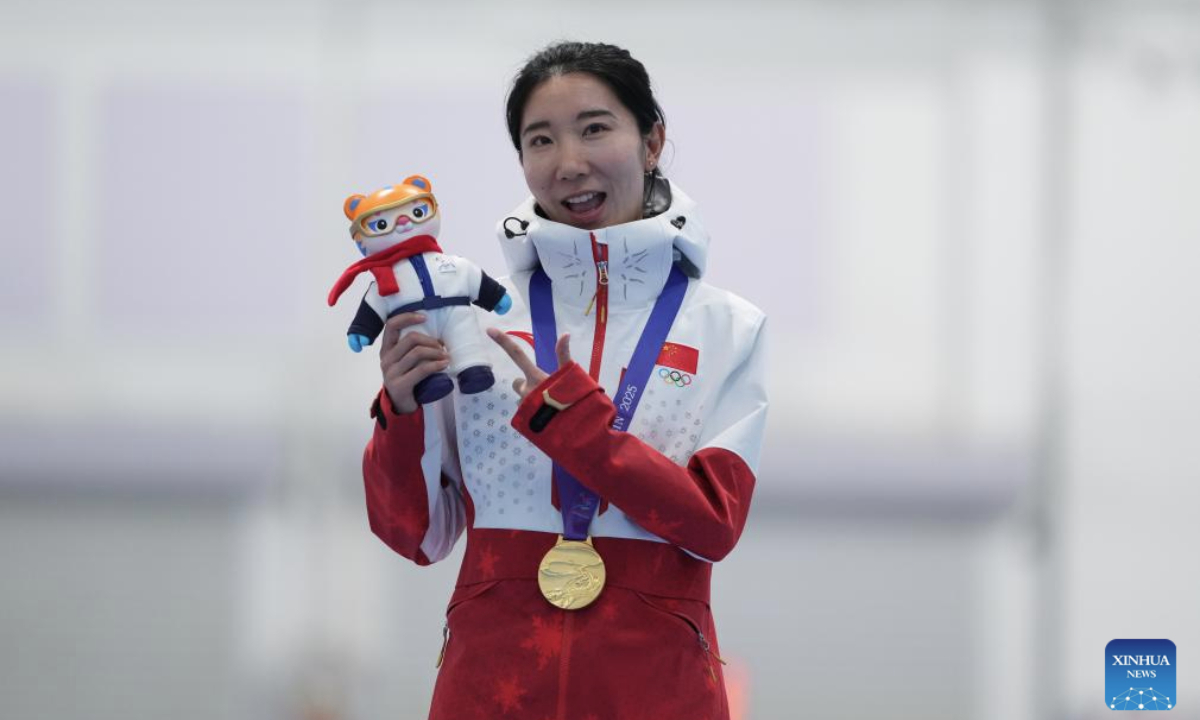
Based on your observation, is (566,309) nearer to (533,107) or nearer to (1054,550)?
(533,107)

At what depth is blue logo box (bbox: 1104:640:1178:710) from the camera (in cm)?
323

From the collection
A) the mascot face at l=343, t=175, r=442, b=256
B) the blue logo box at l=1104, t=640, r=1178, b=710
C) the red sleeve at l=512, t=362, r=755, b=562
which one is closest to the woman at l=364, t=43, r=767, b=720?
the red sleeve at l=512, t=362, r=755, b=562

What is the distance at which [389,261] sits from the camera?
1.52 metres

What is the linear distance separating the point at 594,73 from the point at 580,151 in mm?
108

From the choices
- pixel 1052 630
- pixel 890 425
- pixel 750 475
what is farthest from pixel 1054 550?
pixel 750 475

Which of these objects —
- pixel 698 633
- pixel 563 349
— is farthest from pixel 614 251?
pixel 698 633

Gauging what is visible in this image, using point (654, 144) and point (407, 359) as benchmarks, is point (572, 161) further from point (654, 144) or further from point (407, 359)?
point (407, 359)

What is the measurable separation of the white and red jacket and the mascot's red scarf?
0.12 metres

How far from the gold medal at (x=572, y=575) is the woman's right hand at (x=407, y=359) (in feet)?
0.74

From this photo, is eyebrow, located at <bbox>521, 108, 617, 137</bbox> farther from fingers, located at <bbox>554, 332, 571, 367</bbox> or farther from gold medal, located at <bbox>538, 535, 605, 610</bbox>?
gold medal, located at <bbox>538, 535, 605, 610</bbox>

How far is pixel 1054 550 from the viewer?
3902 millimetres

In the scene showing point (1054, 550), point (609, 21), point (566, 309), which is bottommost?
point (1054, 550)

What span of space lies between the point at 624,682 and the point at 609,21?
9.33 feet

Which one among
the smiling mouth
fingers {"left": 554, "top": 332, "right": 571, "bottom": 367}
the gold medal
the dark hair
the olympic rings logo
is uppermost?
the dark hair
